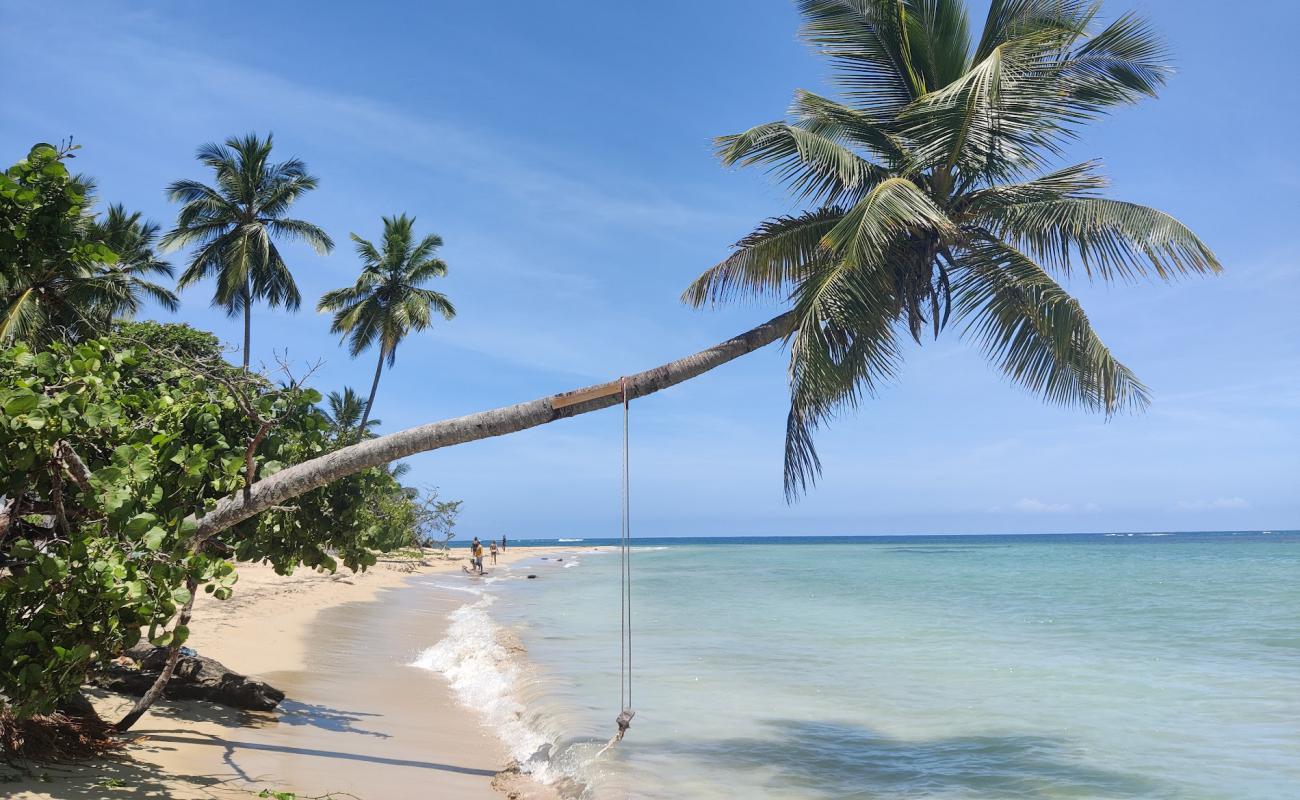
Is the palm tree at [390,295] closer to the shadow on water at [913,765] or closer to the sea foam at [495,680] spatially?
the sea foam at [495,680]

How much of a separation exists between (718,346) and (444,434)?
2111 mm

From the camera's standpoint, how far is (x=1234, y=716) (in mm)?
9078

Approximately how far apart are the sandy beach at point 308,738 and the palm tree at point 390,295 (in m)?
15.8

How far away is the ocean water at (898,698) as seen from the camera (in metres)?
6.87

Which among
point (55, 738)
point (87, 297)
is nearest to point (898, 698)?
point (55, 738)

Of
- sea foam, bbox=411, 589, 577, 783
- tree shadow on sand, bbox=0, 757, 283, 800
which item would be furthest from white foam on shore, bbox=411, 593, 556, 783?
tree shadow on sand, bbox=0, 757, 283, 800

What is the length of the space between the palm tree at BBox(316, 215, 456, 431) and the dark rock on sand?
2196 cm

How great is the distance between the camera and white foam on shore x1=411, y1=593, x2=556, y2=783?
7392 mm

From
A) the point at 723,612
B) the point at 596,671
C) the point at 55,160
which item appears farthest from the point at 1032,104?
the point at 723,612

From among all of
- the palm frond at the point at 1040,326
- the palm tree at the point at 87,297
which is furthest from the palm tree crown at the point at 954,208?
the palm tree at the point at 87,297

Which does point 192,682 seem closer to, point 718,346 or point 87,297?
point 718,346

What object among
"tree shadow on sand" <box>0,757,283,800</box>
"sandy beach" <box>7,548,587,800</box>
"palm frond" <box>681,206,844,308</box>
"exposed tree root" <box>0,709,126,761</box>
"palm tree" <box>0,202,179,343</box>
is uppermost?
"palm tree" <box>0,202,179,343</box>

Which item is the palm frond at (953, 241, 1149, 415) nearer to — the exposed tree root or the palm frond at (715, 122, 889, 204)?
the palm frond at (715, 122, 889, 204)

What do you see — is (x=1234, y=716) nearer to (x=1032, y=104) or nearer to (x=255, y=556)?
(x=1032, y=104)
